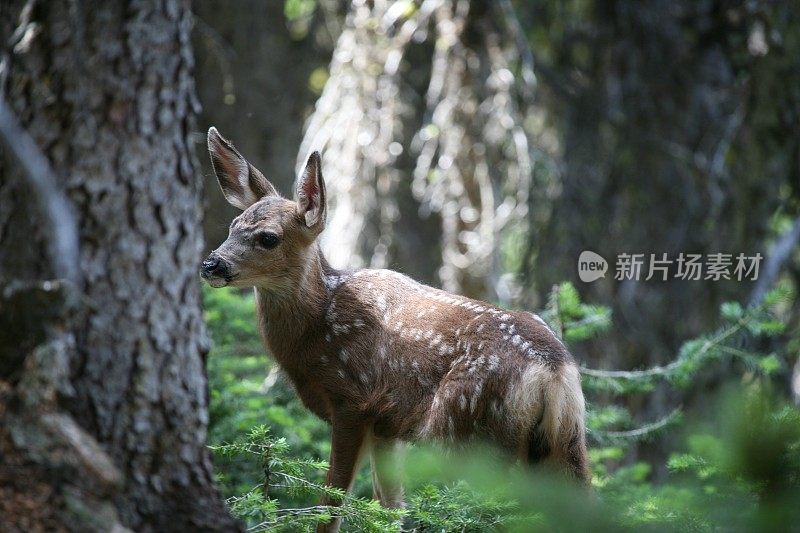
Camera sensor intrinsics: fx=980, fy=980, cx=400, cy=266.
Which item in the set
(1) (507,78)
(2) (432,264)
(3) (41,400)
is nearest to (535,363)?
(3) (41,400)

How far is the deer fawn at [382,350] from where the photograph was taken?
4707mm

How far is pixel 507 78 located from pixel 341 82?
62.1 inches

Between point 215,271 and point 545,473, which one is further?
point 215,271

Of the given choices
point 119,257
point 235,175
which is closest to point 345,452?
point 235,175

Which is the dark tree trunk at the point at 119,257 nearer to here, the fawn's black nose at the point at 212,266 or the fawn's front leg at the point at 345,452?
the fawn's black nose at the point at 212,266

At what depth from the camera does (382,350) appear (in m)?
5.31

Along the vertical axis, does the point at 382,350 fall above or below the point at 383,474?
above

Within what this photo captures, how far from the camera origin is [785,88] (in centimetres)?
914

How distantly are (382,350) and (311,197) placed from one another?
3.13 feet

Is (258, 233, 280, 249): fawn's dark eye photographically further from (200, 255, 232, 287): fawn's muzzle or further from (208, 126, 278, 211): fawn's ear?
(208, 126, 278, 211): fawn's ear

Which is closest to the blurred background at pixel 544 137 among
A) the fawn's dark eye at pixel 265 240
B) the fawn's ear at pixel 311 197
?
the fawn's ear at pixel 311 197

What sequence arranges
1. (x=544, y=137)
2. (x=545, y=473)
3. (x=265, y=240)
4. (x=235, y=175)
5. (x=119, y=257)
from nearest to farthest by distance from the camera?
(x=119, y=257)
(x=545, y=473)
(x=265, y=240)
(x=235, y=175)
(x=544, y=137)

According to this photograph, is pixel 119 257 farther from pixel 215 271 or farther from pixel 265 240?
pixel 265 240

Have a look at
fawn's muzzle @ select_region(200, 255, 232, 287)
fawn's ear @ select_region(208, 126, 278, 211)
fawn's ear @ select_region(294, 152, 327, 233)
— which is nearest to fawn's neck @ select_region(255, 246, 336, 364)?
fawn's ear @ select_region(294, 152, 327, 233)
